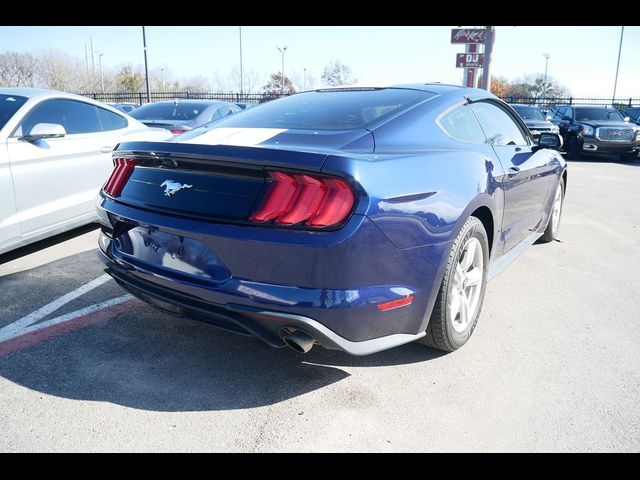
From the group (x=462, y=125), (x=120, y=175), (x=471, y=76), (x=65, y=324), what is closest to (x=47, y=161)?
(x=65, y=324)

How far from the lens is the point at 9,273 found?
158 inches

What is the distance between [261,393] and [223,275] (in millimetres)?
656

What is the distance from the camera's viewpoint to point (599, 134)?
46.0 ft

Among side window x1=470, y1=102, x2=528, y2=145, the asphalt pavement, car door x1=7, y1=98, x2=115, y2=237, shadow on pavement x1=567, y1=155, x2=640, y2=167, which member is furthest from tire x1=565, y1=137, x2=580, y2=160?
car door x1=7, y1=98, x2=115, y2=237

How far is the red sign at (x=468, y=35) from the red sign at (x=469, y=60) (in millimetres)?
562

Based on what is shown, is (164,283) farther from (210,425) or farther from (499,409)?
(499,409)

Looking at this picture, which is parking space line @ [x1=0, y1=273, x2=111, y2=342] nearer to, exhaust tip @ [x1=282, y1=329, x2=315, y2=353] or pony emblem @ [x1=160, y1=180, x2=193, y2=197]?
pony emblem @ [x1=160, y1=180, x2=193, y2=197]

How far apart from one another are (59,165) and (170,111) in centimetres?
413

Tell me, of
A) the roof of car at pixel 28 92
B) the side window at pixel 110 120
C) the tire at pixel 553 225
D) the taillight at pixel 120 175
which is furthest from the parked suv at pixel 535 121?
the taillight at pixel 120 175

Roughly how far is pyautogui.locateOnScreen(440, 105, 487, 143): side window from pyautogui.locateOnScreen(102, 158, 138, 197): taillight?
1.74m

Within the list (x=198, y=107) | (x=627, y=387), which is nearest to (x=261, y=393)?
(x=627, y=387)

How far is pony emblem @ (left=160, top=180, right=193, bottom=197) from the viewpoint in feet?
7.80

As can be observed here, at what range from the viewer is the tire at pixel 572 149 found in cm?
1480

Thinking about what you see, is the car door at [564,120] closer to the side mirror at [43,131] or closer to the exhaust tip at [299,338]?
the side mirror at [43,131]
